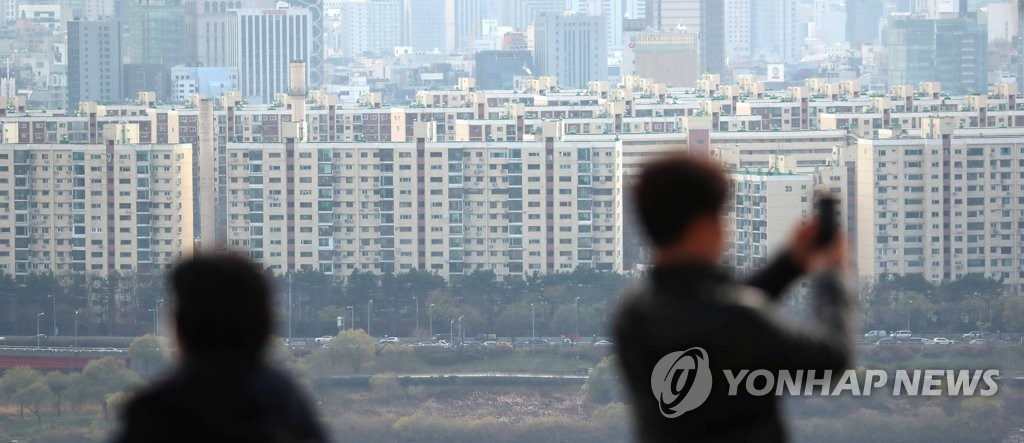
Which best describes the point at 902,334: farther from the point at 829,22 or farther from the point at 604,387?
the point at 829,22

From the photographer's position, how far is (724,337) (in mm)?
860

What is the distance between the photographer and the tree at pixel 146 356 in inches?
459

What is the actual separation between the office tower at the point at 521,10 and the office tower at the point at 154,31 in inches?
411

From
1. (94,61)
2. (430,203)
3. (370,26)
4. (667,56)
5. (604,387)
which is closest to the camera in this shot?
(604,387)

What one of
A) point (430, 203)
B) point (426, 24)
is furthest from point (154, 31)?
point (430, 203)

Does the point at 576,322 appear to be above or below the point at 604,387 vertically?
above

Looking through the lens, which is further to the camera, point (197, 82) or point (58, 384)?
point (197, 82)

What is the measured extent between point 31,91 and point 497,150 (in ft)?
45.2

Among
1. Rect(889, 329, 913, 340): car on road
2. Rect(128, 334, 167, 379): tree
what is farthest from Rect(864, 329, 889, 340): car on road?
Rect(128, 334, 167, 379): tree

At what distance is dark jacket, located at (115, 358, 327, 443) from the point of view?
32.4 inches

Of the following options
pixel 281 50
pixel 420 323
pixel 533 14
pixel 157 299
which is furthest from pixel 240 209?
pixel 533 14

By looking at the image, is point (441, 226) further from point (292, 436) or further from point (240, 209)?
point (292, 436)

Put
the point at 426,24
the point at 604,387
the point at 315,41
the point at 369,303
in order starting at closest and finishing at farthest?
1. the point at 604,387
2. the point at 369,303
3. the point at 315,41
4. the point at 426,24

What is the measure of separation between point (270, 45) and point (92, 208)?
67.6 ft
